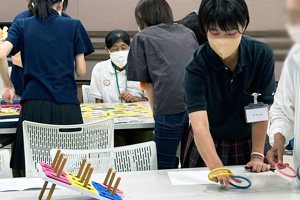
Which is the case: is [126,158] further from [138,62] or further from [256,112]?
[256,112]

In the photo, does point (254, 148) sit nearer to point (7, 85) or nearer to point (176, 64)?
point (176, 64)

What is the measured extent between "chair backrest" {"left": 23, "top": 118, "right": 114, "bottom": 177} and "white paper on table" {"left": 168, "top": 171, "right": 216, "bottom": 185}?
2.59 feet

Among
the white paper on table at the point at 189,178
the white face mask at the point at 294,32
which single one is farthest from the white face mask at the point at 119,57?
the white face mask at the point at 294,32

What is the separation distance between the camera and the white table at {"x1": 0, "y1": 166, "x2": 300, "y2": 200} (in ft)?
4.12

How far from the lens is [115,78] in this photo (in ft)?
12.3

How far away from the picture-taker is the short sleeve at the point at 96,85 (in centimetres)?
380

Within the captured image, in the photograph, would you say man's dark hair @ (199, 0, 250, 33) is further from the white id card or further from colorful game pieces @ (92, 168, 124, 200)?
colorful game pieces @ (92, 168, 124, 200)

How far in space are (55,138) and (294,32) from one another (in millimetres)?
2158

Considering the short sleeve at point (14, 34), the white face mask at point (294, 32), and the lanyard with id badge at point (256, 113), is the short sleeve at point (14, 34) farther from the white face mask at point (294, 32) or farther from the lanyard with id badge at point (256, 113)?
the white face mask at point (294, 32)

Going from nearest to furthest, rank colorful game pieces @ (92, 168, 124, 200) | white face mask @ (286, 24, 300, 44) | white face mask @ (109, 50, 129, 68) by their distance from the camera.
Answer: white face mask @ (286, 24, 300, 44)
colorful game pieces @ (92, 168, 124, 200)
white face mask @ (109, 50, 129, 68)

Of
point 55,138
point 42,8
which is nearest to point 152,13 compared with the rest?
point 42,8

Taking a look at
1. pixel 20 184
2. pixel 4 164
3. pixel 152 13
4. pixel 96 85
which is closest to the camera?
pixel 20 184

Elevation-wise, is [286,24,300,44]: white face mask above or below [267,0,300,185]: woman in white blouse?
above

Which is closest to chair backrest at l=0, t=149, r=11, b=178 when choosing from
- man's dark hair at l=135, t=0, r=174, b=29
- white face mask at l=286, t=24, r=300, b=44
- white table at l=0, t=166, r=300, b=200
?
white table at l=0, t=166, r=300, b=200
